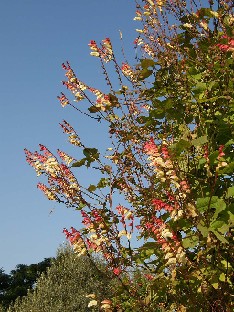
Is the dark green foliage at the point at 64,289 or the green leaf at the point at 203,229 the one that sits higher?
the dark green foliage at the point at 64,289

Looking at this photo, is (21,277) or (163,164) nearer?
(163,164)

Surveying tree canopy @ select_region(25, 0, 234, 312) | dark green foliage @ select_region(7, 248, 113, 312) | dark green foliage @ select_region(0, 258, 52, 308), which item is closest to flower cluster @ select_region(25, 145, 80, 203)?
tree canopy @ select_region(25, 0, 234, 312)

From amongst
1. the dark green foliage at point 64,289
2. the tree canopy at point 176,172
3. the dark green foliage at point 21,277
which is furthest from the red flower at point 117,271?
the dark green foliage at point 21,277

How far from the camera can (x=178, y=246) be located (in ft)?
8.89

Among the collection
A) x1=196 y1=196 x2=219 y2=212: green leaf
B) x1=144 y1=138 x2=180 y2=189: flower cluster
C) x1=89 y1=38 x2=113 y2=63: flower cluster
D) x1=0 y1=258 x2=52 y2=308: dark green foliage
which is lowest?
x1=196 y1=196 x2=219 y2=212: green leaf

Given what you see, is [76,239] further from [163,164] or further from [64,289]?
[64,289]

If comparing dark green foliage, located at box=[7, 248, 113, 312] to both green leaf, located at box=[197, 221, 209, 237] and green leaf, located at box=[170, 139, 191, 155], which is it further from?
green leaf, located at box=[197, 221, 209, 237]

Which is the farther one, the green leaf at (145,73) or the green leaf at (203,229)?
the green leaf at (145,73)

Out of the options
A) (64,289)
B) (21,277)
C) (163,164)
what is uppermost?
(21,277)

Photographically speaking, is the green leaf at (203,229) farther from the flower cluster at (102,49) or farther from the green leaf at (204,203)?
the flower cluster at (102,49)

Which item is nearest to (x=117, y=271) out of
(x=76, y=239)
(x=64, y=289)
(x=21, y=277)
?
(x=76, y=239)

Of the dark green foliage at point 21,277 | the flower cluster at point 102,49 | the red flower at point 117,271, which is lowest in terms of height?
the red flower at point 117,271

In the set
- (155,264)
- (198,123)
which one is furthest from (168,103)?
(155,264)

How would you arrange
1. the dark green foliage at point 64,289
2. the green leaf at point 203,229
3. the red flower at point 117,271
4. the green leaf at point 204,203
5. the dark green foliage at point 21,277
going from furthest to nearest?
the dark green foliage at point 21,277, the dark green foliage at point 64,289, the red flower at point 117,271, the green leaf at point 204,203, the green leaf at point 203,229
